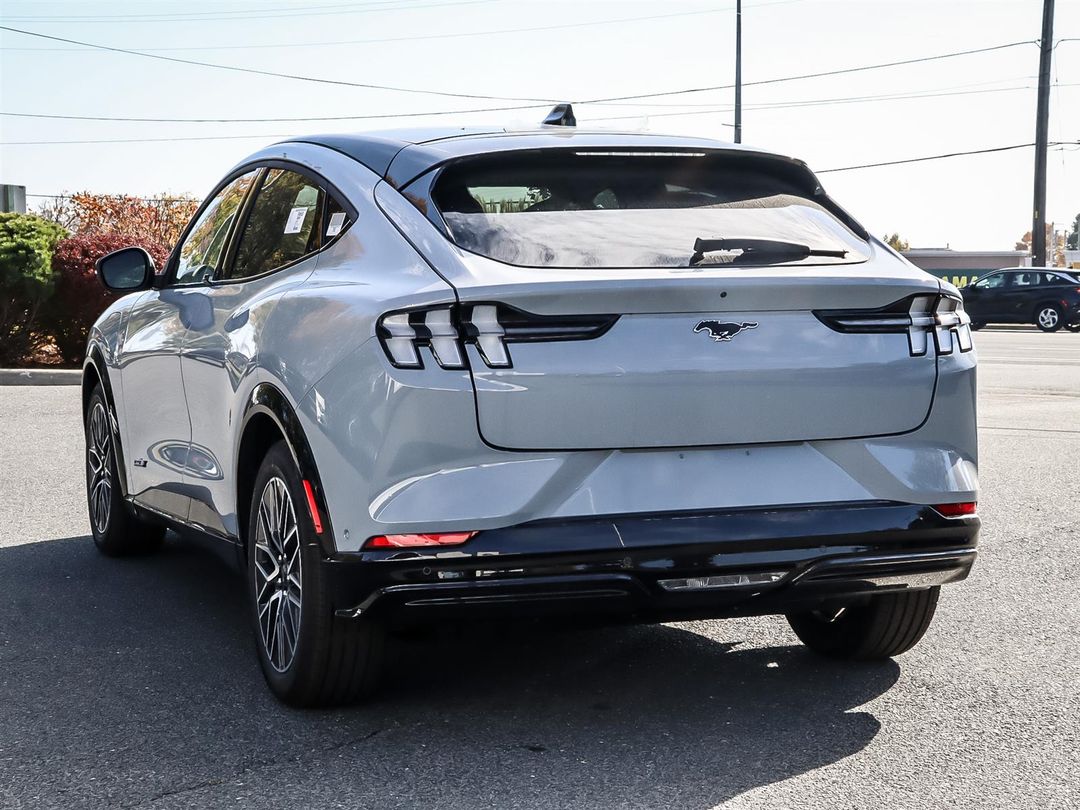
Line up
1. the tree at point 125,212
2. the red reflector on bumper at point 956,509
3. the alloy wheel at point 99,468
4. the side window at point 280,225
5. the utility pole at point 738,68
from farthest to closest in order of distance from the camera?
the utility pole at point 738,68
the tree at point 125,212
the alloy wheel at point 99,468
the side window at point 280,225
the red reflector on bumper at point 956,509

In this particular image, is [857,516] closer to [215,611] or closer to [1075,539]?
[215,611]

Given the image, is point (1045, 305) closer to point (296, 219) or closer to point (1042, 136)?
point (1042, 136)

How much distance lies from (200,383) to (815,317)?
7.39 ft

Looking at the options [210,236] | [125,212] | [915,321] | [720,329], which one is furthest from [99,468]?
[125,212]

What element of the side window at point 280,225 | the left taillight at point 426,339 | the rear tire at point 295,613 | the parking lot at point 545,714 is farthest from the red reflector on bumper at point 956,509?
the side window at point 280,225

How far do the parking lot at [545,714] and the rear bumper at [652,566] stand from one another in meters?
0.32

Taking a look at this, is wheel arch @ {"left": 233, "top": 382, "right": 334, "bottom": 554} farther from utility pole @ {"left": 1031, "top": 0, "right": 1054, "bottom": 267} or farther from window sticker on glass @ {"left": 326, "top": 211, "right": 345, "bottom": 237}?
utility pole @ {"left": 1031, "top": 0, "right": 1054, "bottom": 267}

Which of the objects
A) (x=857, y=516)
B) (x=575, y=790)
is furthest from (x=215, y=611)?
(x=857, y=516)

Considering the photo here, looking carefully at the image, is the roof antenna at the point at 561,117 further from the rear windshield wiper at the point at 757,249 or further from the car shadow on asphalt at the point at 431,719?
the car shadow on asphalt at the point at 431,719

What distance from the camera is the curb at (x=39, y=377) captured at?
16.3 metres

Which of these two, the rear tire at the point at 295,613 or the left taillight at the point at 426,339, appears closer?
the left taillight at the point at 426,339

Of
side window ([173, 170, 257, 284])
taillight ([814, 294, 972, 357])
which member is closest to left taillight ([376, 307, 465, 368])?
taillight ([814, 294, 972, 357])

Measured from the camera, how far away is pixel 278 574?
4363 mm

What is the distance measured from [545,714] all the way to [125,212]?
1146 inches
